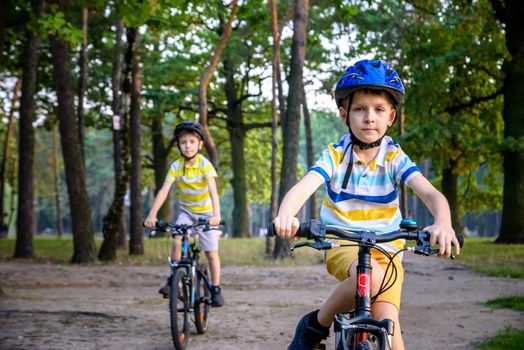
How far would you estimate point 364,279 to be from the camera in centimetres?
306

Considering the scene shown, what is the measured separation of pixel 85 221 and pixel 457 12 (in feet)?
38.2

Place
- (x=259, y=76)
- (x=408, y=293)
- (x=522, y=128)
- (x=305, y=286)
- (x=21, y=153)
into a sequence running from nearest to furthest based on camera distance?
(x=408, y=293), (x=305, y=286), (x=21, y=153), (x=522, y=128), (x=259, y=76)

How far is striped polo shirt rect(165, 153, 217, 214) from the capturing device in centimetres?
772

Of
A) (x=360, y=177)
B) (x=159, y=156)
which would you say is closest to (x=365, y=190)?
(x=360, y=177)

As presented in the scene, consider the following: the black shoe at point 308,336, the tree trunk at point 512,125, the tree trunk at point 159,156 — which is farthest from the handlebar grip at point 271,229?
the tree trunk at point 159,156

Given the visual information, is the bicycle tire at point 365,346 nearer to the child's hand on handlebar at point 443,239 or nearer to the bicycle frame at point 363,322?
the bicycle frame at point 363,322

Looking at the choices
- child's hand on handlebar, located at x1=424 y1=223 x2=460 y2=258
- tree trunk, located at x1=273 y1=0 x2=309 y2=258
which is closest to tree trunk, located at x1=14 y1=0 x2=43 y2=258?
tree trunk, located at x1=273 y1=0 x2=309 y2=258

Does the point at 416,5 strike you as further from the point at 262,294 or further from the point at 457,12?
the point at 262,294

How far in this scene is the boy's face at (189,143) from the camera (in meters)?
7.38

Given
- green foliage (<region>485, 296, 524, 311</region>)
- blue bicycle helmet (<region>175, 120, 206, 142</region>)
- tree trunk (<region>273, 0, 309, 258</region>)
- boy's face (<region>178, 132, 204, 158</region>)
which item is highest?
tree trunk (<region>273, 0, 309, 258</region>)

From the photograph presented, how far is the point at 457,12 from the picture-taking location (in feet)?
68.1

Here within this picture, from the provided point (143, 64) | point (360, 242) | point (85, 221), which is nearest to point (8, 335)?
point (360, 242)

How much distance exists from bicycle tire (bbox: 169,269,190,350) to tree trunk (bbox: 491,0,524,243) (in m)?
15.1

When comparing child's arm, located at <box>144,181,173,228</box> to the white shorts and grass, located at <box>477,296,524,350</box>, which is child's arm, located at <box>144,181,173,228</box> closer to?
the white shorts
